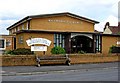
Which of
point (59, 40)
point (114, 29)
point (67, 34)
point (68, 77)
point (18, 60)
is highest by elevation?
point (114, 29)

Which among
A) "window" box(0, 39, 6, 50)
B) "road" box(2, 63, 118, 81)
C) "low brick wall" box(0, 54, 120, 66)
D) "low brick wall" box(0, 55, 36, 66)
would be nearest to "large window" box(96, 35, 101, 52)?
"low brick wall" box(0, 54, 120, 66)

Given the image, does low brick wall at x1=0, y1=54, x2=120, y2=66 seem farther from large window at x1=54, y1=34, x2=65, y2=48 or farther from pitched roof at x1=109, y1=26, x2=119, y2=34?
pitched roof at x1=109, y1=26, x2=119, y2=34

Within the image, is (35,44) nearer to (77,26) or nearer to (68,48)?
(68,48)

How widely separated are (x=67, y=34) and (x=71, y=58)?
8.10 metres

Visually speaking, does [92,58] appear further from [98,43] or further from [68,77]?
[68,77]

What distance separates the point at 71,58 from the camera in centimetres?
2605

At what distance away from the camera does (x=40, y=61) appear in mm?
24094

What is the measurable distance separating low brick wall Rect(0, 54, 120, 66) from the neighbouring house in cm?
595

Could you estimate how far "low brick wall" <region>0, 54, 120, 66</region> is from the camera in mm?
22984

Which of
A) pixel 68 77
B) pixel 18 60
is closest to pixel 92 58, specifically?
pixel 18 60

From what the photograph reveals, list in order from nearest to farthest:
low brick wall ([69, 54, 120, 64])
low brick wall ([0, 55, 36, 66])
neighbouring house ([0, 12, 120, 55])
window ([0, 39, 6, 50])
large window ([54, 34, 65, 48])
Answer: low brick wall ([0, 55, 36, 66]) → low brick wall ([69, 54, 120, 64]) → neighbouring house ([0, 12, 120, 55]) → large window ([54, 34, 65, 48]) → window ([0, 39, 6, 50])

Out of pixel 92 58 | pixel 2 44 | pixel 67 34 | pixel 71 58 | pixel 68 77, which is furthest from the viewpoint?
pixel 2 44

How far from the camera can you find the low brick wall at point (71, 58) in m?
23.0

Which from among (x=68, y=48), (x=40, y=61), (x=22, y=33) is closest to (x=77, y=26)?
(x=68, y=48)
